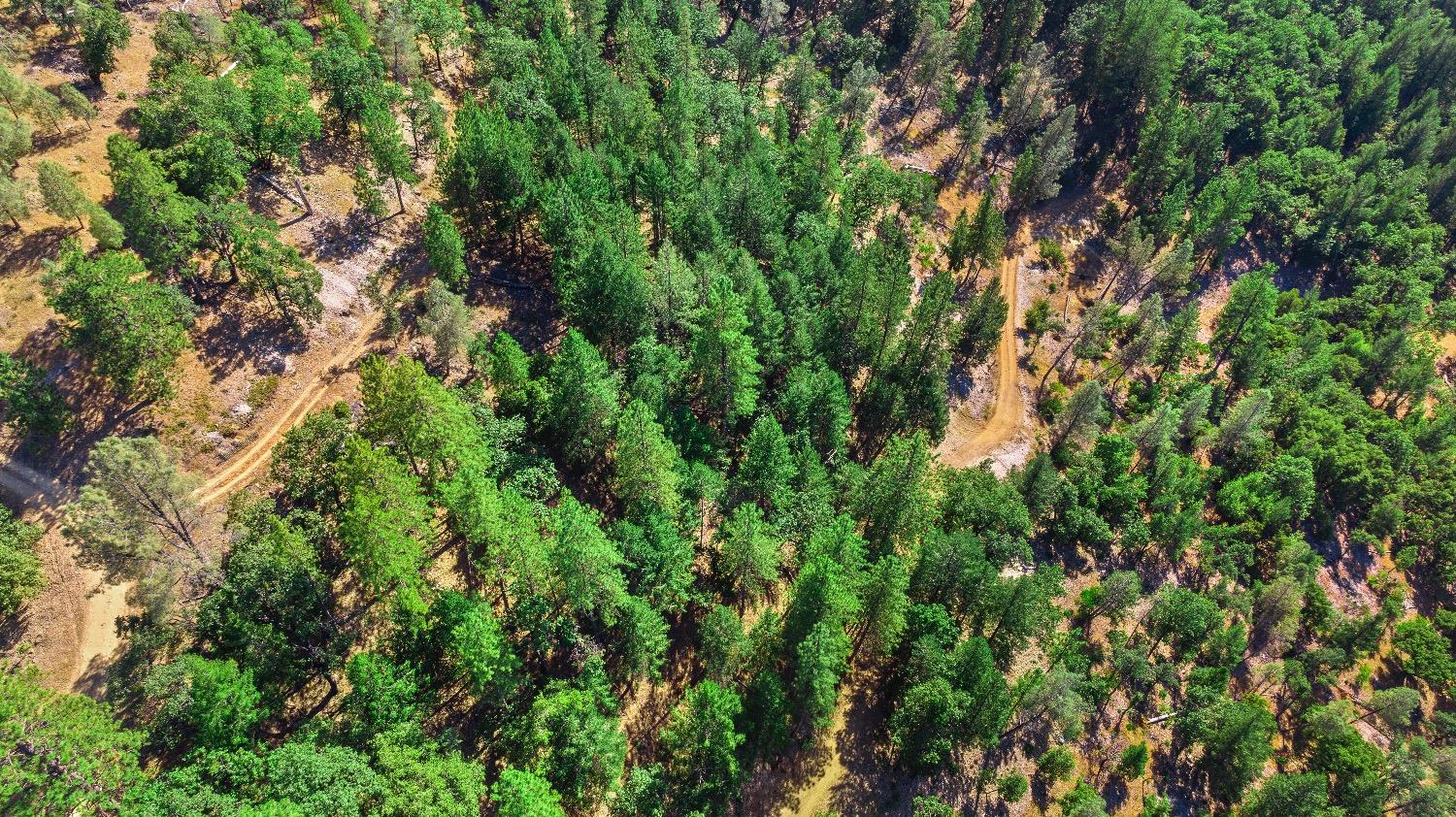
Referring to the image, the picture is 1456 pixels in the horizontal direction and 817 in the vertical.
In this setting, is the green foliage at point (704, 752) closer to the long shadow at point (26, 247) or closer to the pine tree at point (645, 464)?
the pine tree at point (645, 464)

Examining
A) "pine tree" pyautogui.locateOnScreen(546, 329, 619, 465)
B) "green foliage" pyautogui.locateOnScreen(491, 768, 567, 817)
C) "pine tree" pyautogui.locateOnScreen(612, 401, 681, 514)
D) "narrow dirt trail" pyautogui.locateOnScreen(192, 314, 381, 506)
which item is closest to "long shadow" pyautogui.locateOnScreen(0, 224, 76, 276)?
"narrow dirt trail" pyautogui.locateOnScreen(192, 314, 381, 506)

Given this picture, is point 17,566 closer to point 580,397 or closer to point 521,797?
point 521,797

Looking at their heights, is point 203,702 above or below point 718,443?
above

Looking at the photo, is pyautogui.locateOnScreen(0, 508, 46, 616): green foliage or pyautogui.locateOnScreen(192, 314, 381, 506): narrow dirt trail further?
pyautogui.locateOnScreen(192, 314, 381, 506): narrow dirt trail

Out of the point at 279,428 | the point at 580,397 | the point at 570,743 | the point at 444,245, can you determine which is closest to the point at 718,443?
the point at 580,397

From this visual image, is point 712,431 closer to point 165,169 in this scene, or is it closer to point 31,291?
point 165,169

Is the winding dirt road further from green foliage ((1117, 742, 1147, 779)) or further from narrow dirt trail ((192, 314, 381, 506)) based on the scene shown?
green foliage ((1117, 742, 1147, 779))

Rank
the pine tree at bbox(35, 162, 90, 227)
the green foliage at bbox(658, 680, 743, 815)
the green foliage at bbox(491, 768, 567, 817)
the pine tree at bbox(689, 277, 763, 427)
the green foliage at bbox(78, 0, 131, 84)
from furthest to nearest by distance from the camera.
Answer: the green foliage at bbox(78, 0, 131, 84), the pine tree at bbox(689, 277, 763, 427), the pine tree at bbox(35, 162, 90, 227), the green foliage at bbox(658, 680, 743, 815), the green foliage at bbox(491, 768, 567, 817)

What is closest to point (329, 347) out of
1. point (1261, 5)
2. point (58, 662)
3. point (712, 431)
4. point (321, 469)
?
point (321, 469)

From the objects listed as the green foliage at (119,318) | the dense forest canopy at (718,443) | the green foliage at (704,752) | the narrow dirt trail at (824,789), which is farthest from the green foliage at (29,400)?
the narrow dirt trail at (824,789)
